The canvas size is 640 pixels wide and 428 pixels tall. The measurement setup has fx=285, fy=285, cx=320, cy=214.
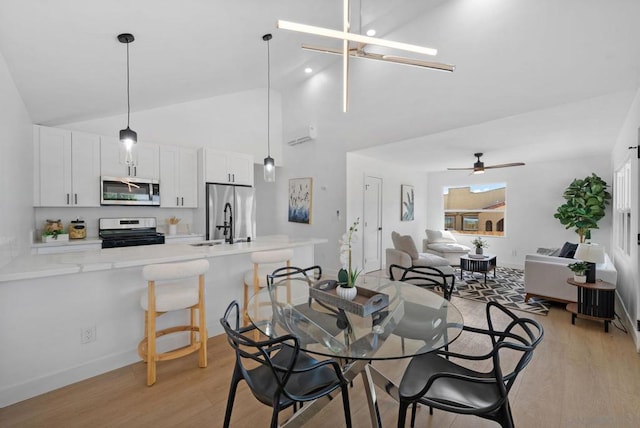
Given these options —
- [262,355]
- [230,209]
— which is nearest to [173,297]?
[262,355]

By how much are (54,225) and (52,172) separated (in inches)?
28.2

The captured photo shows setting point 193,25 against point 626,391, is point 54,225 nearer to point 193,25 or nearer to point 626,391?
point 193,25

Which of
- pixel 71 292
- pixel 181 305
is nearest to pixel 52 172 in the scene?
pixel 71 292

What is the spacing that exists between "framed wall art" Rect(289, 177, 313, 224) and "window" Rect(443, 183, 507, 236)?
4141mm

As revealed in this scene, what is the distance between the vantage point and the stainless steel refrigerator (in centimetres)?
502

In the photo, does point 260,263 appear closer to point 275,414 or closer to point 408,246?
point 275,414

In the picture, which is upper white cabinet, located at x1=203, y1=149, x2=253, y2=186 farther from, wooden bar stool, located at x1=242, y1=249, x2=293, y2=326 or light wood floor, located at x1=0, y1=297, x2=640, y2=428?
light wood floor, located at x1=0, y1=297, x2=640, y2=428

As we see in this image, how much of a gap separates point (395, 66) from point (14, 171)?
469 centimetres

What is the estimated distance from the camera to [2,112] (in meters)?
2.21

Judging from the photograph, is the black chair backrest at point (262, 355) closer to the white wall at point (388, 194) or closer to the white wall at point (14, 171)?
the white wall at point (14, 171)

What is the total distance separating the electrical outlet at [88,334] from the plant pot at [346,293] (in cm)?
197

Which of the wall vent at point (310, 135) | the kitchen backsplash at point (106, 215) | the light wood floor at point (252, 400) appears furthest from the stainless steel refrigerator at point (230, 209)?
the light wood floor at point (252, 400)

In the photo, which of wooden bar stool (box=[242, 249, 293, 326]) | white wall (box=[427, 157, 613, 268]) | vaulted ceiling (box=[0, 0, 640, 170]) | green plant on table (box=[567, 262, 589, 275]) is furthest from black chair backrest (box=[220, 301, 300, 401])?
white wall (box=[427, 157, 613, 268])

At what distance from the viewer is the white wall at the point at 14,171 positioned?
222cm
